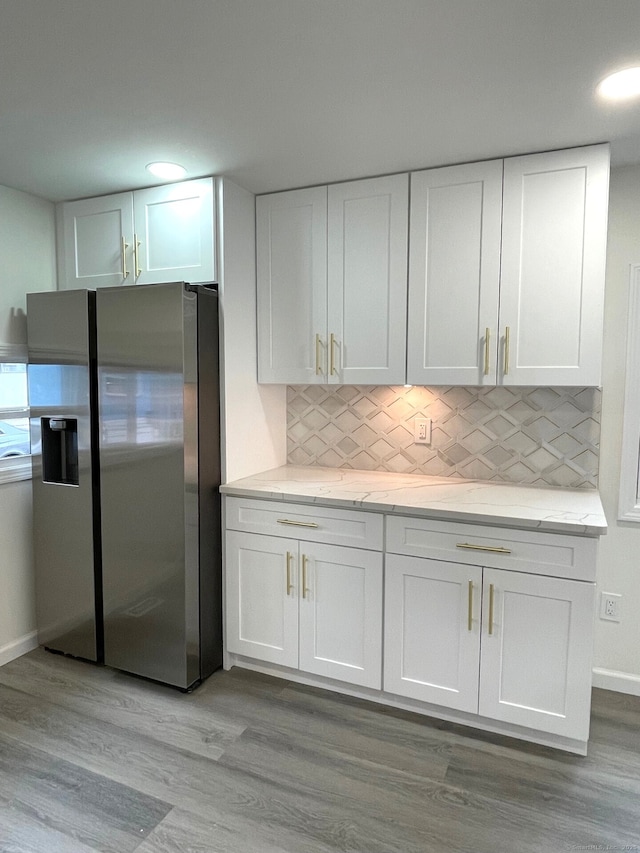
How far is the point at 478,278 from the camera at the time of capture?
2.31 metres

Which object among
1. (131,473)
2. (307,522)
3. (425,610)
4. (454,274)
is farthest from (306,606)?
(454,274)

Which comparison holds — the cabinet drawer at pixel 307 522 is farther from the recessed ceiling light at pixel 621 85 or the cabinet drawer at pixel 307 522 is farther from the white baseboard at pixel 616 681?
the recessed ceiling light at pixel 621 85

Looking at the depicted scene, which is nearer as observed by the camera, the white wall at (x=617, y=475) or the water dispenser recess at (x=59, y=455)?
the white wall at (x=617, y=475)

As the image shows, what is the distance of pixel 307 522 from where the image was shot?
2383mm

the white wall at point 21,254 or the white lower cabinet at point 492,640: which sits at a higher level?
the white wall at point 21,254

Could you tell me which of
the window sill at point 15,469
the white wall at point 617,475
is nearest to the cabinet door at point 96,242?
the window sill at point 15,469

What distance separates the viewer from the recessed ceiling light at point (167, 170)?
2.32 metres

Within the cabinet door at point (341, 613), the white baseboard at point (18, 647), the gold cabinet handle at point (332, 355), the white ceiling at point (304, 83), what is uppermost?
the white ceiling at point (304, 83)

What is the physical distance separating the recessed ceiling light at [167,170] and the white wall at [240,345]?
191 mm

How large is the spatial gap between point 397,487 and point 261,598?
2.69 ft

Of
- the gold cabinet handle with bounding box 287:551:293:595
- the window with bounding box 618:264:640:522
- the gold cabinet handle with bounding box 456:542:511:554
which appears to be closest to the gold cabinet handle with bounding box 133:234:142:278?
the gold cabinet handle with bounding box 287:551:293:595

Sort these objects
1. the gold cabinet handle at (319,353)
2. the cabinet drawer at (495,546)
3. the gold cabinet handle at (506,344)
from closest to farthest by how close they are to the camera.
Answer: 1. the cabinet drawer at (495,546)
2. the gold cabinet handle at (506,344)
3. the gold cabinet handle at (319,353)

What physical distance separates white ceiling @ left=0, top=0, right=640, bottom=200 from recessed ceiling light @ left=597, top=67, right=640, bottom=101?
4 centimetres

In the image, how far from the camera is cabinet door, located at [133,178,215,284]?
98.0 inches
